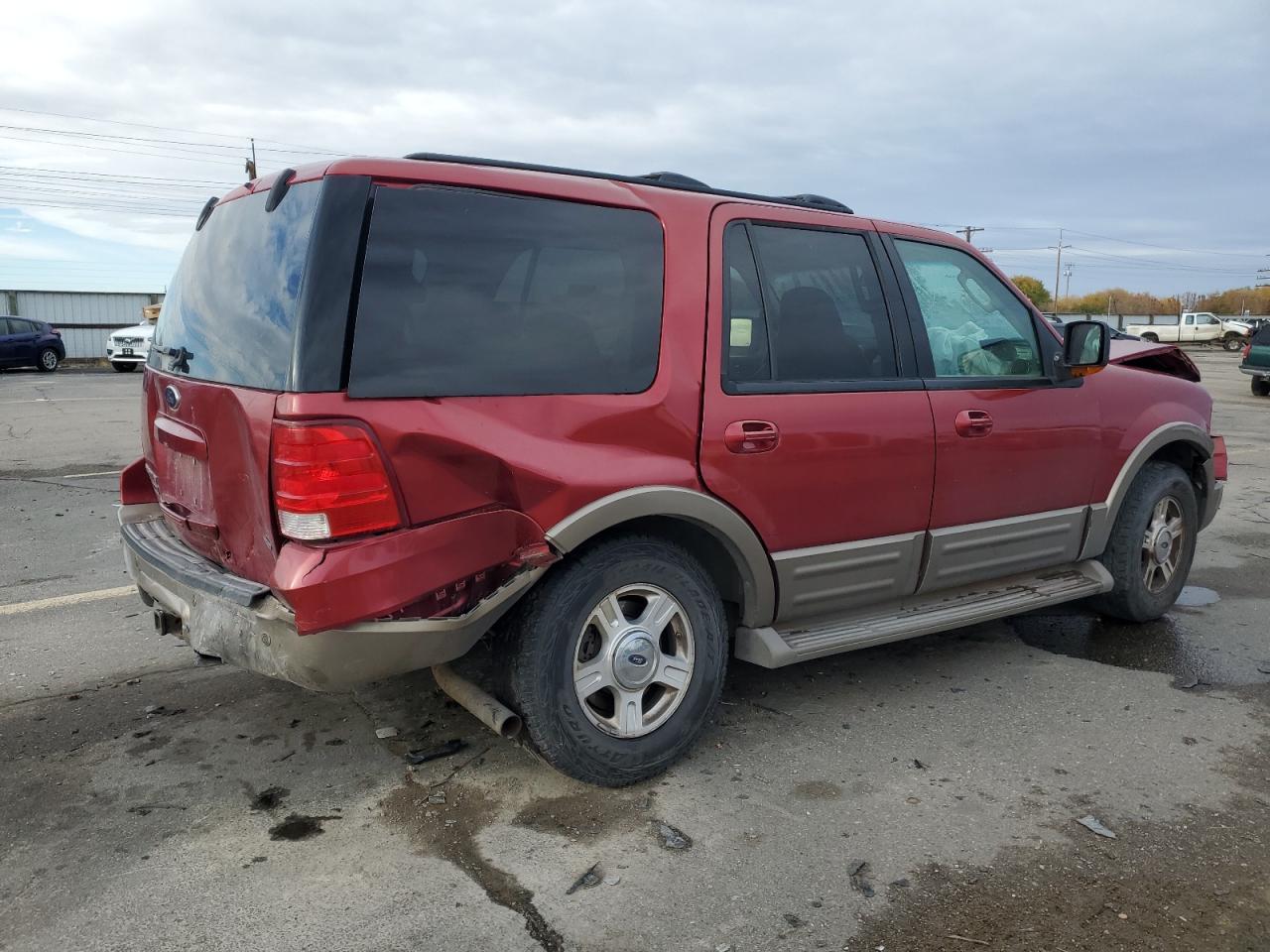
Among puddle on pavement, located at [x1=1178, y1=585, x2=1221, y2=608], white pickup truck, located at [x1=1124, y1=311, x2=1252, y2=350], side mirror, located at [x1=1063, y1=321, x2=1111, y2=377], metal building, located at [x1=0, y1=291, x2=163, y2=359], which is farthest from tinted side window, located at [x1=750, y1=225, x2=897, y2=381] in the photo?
white pickup truck, located at [x1=1124, y1=311, x2=1252, y2=350]

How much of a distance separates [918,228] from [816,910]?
2.78 metres

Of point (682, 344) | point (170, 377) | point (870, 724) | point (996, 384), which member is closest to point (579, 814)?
point (870, 724)

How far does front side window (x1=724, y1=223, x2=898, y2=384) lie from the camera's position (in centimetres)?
361

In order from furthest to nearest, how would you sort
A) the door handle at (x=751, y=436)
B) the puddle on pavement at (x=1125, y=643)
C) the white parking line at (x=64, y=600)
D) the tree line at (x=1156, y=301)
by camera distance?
the tree line at (x=1156, y=301) → the white parking line at (x=64, y=600) → the puddle on pavement at (x=1125, y=643) → the door handle at (x=751, y=436)

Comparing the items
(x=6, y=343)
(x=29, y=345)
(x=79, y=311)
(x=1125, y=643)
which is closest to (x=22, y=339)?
(x=29, y=345)

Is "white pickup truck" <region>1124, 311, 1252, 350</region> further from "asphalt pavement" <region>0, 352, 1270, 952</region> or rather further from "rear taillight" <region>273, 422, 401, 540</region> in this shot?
"rear taillight" <region>273, 422, 401, 540</region>

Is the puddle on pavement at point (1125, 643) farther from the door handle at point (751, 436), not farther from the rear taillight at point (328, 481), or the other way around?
the rear taillight at point (328, 481)

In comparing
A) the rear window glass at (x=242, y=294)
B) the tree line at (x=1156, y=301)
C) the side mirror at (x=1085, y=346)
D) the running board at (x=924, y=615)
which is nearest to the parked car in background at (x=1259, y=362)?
the running board at (x=924, y=615)

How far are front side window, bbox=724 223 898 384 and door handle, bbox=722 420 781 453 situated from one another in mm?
172

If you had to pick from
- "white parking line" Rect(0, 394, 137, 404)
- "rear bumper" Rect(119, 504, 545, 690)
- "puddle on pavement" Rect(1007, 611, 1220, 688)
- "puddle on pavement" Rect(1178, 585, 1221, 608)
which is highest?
"rear bumper" Rect(119, 504, 545, 690)

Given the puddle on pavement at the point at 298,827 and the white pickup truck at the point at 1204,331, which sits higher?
the white pickup truck at the point at 1204,331

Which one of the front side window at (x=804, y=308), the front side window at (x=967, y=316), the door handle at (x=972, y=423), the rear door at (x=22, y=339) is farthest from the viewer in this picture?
the rear door at (x=22, y=339)

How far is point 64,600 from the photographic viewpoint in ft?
17.6

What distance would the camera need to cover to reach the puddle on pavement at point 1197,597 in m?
5.65
